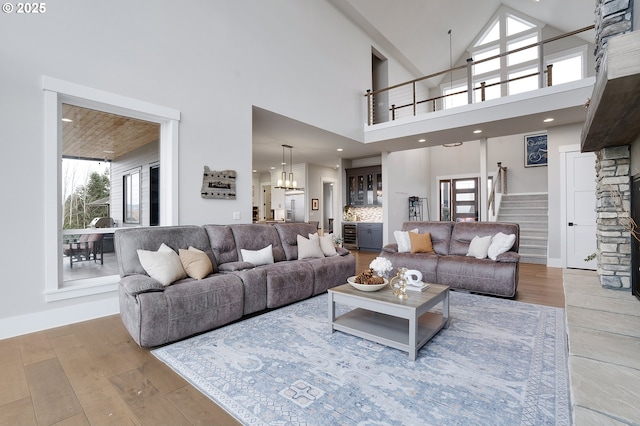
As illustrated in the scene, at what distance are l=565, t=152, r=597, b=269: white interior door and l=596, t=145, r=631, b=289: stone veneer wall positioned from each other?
129 inches

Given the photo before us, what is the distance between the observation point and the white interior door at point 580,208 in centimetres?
561

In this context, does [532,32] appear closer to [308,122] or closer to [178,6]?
[308,122]

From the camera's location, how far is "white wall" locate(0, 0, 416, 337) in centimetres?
A: 285

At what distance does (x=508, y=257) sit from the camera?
157 inches

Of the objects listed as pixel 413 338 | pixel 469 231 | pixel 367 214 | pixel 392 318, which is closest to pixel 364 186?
pixel 367 214

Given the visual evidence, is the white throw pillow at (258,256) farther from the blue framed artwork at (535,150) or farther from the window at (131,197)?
the blue framed artwork at (535,150)

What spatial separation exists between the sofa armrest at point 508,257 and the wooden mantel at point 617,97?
1.61 metres

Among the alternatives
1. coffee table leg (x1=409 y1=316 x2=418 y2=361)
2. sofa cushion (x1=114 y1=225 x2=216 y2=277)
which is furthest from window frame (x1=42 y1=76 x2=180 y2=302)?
coffee table leg (x1=409 y1=316 x2=418 y2=361)

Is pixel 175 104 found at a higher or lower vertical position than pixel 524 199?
higher

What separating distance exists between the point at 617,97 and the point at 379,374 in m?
2.21

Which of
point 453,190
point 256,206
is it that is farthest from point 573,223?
point 256,206

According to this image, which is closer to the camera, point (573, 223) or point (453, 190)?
point (573, 223)

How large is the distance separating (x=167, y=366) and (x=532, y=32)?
1203cm

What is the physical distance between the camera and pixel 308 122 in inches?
227
